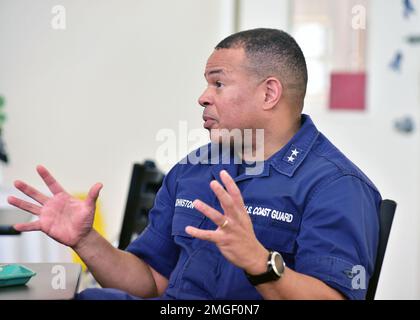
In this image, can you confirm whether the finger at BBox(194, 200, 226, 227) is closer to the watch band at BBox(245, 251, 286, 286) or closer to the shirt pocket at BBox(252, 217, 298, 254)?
the watch band at BBox(245, 251, 286, 286)

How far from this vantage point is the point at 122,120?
254cm

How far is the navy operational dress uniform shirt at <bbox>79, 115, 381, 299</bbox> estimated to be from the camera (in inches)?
35.0

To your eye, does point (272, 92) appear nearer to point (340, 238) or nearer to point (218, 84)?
point (218, 84)

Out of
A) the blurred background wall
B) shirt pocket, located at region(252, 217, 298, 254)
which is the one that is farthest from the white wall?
shirt pocket, located at region(252, 217, 298, 254)

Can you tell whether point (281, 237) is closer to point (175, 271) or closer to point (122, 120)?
A: point (175, 271)

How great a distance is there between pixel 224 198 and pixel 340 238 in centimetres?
22

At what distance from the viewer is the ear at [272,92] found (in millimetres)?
1035

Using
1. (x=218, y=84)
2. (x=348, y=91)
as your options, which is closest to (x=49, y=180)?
(x=218, y=84)

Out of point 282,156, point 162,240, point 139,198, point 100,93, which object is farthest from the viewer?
point 100,93

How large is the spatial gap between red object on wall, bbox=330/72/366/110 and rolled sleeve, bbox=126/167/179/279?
4.61 feet

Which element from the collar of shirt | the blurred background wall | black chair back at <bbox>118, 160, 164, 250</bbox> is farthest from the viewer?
the blurred background wall

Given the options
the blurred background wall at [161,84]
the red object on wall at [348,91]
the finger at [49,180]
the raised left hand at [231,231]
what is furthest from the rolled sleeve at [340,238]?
the red object on wall at [348,91]

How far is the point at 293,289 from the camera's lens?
0.82 meters

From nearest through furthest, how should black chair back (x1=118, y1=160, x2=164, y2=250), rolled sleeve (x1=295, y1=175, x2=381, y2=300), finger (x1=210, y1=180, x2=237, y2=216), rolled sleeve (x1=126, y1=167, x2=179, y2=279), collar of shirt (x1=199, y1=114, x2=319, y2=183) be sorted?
1. finger (x1=210, y1=180, x2=237, y2=216)
2. rolled sleeve (x1=295, y1=175, x2=381, y2=300)
3. collar of shirt (x1=199, y1=114, x2=319, y2=183)
4. rolled sleeve (x1=126, y1=167, x2=179, y2=279)
5. black chair back (x1=118, y1=160, x2=164, y2=250)
